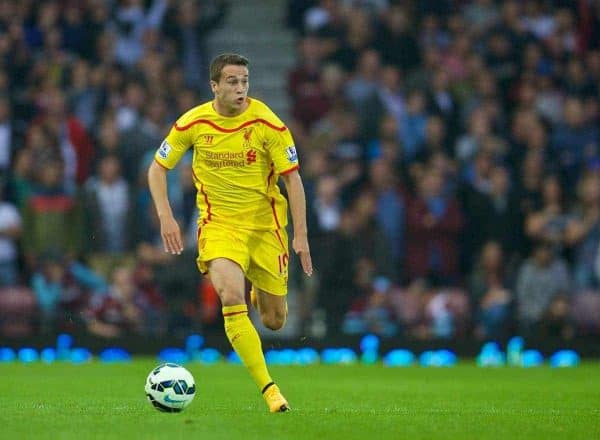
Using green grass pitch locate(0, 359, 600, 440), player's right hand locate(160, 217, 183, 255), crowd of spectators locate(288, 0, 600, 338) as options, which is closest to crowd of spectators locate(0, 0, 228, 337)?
green grass pitch locate(0, 359, 600, 440)

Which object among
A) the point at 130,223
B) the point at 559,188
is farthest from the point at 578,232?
the point at 130,223

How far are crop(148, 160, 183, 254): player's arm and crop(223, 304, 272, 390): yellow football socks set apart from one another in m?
0.61

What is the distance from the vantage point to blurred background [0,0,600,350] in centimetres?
1848

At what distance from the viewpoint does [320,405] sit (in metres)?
11.0

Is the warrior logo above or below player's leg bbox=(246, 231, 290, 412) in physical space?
above

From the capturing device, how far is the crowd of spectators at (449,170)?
1850cm

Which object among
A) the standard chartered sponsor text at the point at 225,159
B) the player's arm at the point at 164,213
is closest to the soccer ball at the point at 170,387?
the player's arm at the point at 164,213

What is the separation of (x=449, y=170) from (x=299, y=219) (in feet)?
30.7

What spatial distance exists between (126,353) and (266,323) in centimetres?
805

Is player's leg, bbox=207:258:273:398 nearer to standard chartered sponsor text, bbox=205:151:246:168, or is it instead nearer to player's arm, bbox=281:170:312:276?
player's arm, bbox=281:170:312:276

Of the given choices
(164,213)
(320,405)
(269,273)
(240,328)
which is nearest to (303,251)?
(240,328)

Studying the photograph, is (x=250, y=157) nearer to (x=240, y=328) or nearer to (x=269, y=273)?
(x=269, y=273)

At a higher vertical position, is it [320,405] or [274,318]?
[274,318]

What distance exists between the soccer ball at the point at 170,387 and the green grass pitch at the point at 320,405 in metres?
0.13
